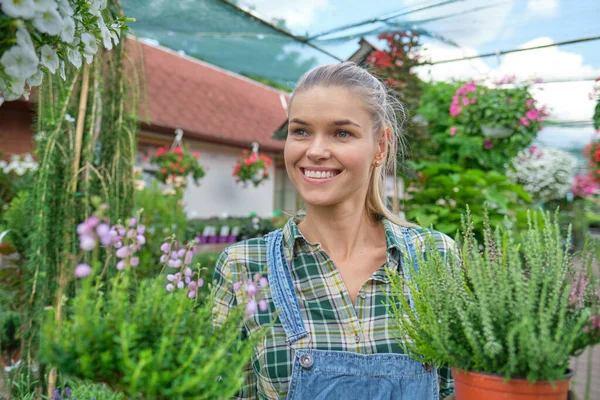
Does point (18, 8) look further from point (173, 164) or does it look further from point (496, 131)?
point (173, 164)

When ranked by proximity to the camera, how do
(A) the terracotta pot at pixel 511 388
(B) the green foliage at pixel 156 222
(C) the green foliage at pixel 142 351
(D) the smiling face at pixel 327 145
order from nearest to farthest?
(C) the green foliage at pixel 142 351, (A) the terracotta pot at pixel 511 388, (D) the smiling face at pixel 327 145, (B) the green foliage at pixel 156 222

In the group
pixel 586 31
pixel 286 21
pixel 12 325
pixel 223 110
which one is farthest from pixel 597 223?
pixel 12 325

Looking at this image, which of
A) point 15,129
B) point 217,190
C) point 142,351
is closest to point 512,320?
point 142,351

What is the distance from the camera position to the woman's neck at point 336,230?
159cm

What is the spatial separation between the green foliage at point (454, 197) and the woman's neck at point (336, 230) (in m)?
1.91

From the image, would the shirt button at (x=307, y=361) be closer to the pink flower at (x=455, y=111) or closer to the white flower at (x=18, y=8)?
the white flower at (x=18, y=8)

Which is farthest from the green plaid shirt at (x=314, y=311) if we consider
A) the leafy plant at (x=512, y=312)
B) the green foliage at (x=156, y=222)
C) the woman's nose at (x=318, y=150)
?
the green foliage at (x=156, y=222)

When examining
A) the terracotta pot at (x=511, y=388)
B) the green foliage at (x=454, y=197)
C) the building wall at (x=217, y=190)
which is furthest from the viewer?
the building wall at (x=217, y=190)

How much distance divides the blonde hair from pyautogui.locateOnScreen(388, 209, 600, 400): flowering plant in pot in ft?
2.64

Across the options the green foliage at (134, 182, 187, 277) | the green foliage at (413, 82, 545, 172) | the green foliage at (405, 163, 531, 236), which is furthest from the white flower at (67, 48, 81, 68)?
the green foliage at (413, 82, 545, 172)

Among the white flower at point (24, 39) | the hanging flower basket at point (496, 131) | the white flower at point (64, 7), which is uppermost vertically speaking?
the hanging flower basket at point (496, 131)

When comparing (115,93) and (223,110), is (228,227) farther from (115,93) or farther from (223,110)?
(115,93)

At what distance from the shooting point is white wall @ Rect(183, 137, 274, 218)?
872 cm

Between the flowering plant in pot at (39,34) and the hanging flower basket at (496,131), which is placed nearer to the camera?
the flowering plant in pot at (39,34)
